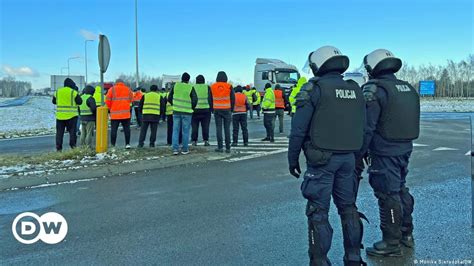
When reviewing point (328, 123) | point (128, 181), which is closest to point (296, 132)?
point (328, 123)

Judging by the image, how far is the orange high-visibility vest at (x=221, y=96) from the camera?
10.2 metres

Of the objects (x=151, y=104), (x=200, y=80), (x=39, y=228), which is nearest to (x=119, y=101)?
(x=151, y=104)

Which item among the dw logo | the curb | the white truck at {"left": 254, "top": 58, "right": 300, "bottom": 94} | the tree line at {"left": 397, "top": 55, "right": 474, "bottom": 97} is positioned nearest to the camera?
the dw logo

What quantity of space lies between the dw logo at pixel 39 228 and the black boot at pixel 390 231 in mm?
3452

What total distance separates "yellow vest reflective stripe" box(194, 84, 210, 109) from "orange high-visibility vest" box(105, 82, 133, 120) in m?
1.86

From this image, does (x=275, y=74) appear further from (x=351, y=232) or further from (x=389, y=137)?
(x=351, y=232)

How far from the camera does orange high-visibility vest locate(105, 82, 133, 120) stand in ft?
34.0

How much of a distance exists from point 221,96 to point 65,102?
12.5 feet

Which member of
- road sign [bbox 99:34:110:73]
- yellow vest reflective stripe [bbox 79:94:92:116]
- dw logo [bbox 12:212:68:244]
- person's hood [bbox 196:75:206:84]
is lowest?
dw logo [bbox 12:212:68:244]

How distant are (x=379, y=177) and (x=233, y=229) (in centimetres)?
179

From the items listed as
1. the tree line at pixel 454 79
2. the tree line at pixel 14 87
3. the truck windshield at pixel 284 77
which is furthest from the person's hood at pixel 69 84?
the tree line at pixel 14 87

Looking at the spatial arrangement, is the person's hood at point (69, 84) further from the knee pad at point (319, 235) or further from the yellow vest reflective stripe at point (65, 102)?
the knee pad at point (319, 235)

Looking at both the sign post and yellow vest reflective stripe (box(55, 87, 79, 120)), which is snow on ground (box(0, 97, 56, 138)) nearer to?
yellow vest reflective stripe (box(55, 87, 79, 120))

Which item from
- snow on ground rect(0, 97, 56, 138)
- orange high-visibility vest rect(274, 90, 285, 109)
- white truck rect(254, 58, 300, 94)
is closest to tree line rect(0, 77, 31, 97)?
snow on ground rect(0, 97, 56, 138)
